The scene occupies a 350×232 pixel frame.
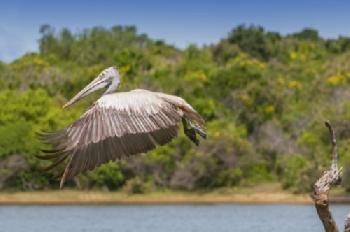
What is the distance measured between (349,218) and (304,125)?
44268mm

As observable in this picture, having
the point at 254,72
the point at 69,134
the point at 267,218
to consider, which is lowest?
the point at 267,218

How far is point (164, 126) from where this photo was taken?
820 centimetres

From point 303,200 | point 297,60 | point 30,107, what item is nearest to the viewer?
point 303,200

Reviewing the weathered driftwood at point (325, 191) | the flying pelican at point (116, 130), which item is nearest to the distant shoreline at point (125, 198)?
the flying pelican at point (116, 130)

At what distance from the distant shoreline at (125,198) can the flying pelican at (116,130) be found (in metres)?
36.3

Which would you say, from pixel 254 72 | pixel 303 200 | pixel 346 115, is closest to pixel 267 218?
pixel 303 200

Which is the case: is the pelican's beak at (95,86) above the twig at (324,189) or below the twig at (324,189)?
above

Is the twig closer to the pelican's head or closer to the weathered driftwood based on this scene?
the weathered driftwood

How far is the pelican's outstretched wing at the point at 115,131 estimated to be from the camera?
7891mm

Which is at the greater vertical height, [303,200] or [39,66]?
[39,66]

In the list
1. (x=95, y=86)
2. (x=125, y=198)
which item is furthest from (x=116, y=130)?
(x=125, y=198)

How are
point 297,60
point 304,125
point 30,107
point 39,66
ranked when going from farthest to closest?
point 297,60 → point 39,66 → point 304,125 → point 30,107

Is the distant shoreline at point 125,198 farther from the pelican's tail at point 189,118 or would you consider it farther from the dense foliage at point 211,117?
the pelican's tail at point 189,118

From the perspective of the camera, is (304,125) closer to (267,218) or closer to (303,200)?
(303,200)
